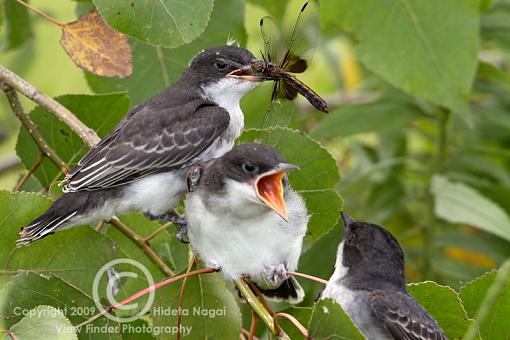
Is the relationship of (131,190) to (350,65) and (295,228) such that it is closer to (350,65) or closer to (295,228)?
(295,228)

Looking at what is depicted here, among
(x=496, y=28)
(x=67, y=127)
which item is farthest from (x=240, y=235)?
(x=496, y=28)

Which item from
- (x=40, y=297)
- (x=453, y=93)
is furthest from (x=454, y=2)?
(x=40, y=297)

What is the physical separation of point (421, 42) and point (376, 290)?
133 centimetres

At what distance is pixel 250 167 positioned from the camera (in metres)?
3.52

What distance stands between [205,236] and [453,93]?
5.36 feet

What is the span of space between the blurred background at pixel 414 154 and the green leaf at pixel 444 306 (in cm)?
120

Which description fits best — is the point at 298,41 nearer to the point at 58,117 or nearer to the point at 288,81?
the point at 288,81

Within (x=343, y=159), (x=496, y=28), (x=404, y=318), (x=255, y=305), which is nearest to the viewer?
(x=255, y=305)

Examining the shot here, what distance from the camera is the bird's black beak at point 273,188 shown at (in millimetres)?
3428

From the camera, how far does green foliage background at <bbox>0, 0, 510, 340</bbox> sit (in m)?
3.68

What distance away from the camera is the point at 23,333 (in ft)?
10.5

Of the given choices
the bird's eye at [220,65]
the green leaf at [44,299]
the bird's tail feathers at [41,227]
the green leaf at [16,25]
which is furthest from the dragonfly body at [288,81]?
the green leaf at [16,25]

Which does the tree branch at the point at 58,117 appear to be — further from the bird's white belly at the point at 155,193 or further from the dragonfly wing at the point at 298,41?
the dragonfly wing at the point at 298,41

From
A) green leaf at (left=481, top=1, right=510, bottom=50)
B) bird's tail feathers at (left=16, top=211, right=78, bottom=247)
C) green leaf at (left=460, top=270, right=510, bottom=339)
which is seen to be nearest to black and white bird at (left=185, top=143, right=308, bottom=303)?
bird's tail feathers at (left=16, top=211, right=78, bottom=247)
